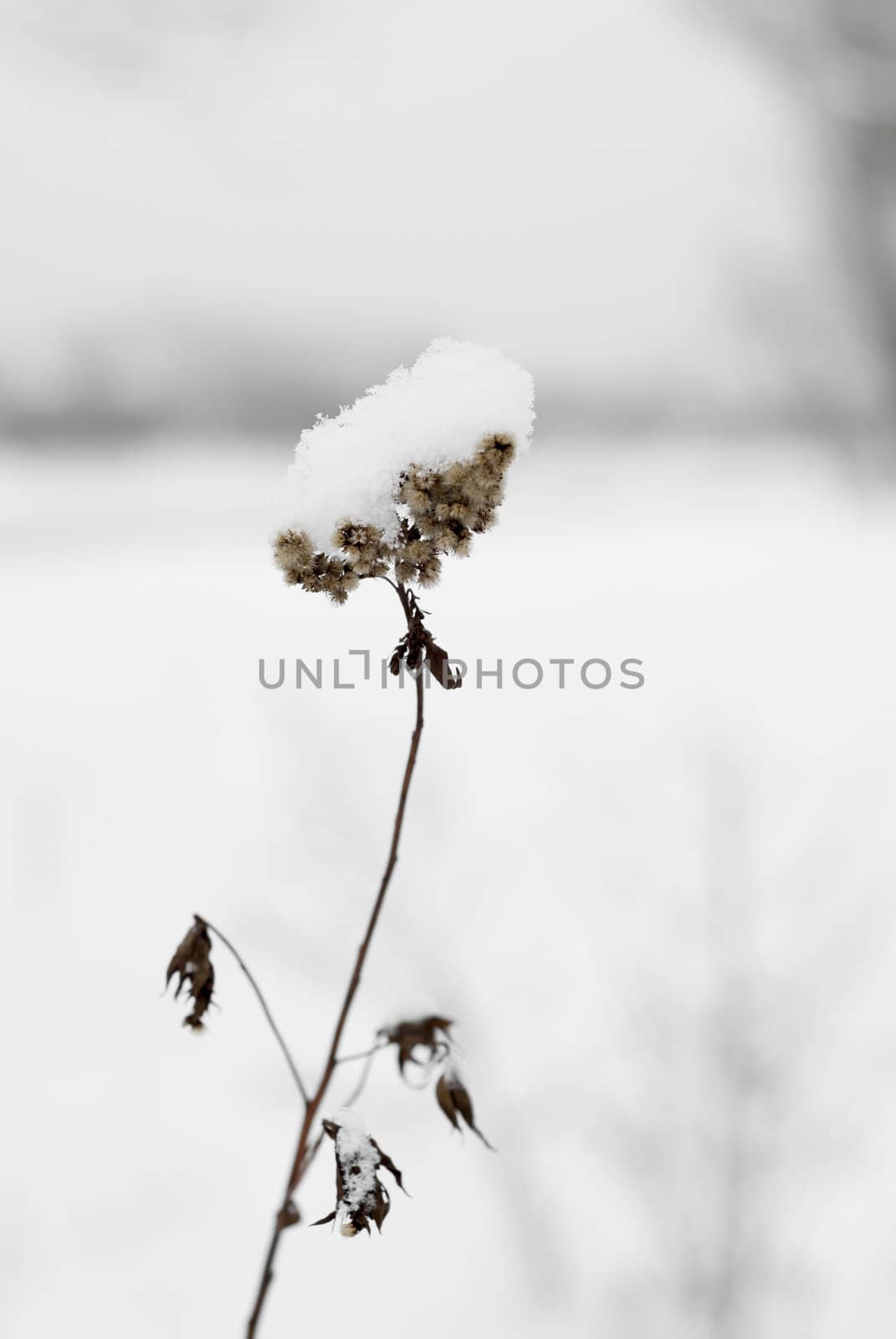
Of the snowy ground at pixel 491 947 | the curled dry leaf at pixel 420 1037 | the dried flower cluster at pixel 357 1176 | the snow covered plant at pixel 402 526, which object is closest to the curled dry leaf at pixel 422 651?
the snow covered plant at pixel 402 526

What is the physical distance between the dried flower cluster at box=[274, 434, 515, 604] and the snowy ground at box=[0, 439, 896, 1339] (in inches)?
269

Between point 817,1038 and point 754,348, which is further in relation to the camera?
point 754,348

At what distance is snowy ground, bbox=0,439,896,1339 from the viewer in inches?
291

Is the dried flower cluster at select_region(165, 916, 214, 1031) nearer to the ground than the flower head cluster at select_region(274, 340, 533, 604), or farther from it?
nearer to the ground

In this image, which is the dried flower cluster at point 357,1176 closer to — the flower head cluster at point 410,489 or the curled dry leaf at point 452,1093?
the curled dry leaf at point 452,1093

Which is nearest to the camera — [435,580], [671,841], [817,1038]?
[435,580]

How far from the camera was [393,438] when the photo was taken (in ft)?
2.90

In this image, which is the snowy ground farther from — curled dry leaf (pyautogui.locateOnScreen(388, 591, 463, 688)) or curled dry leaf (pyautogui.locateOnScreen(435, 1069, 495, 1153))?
curled dry leaf (pyautogui.locateOnScreen(388, 591, 463, 688))

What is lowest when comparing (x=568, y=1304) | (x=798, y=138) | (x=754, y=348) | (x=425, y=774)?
(x=568, y=1304)

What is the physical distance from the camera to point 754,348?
1100 centimetres

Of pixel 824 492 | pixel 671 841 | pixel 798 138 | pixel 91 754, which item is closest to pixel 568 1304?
pixel 671 841

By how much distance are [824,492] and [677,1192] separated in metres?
8.16

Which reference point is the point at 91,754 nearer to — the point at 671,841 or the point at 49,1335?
the point at 49,1335

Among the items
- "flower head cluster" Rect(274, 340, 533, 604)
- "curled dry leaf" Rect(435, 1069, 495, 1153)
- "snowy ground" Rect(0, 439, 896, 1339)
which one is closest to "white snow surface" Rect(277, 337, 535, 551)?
"flower head cluster" Rect(274, 340, 533, 604)
